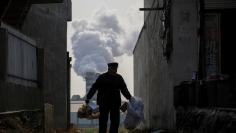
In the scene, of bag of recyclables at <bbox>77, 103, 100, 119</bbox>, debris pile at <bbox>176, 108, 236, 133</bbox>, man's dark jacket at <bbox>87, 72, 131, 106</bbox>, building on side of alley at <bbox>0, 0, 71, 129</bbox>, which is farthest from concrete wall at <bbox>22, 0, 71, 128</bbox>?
debris pile at <bbox>176, 108, 236, 133</bbox>

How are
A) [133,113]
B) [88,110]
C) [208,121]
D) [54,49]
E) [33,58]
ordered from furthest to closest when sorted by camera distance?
[54,49], [133,113], [88,110], [33,58], [208,121]

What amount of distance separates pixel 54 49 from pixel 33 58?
930cm

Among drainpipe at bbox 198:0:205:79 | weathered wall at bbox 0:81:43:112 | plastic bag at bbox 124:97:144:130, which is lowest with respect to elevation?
plastic bag at bbox 124:97:144:130

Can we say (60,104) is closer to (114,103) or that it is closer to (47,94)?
(47,94)

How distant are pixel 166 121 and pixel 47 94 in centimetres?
630


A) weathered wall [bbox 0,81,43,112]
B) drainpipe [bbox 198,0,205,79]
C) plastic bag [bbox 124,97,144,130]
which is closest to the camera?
weathered wall [bbox 0,81,43,112]

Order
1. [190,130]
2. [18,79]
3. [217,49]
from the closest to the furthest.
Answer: [190,130] < [18,79] < [217,49]

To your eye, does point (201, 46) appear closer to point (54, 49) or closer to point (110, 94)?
point (110, 94)

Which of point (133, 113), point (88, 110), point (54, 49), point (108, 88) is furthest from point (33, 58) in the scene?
point (54, 49)

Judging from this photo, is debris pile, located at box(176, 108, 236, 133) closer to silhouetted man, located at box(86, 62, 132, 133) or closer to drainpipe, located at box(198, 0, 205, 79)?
silhouetted man, located at box(86, 62, 132, 133)

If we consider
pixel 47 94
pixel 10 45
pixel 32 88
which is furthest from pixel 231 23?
pixel 47 94

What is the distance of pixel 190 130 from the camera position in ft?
34.3

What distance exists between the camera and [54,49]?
22734 mm

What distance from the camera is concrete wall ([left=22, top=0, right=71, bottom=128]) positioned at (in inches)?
846
